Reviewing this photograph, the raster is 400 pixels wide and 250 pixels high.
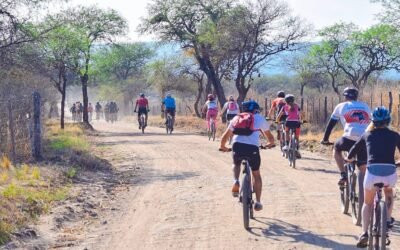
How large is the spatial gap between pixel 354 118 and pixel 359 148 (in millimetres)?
1857

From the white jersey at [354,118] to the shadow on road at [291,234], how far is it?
1.59 m

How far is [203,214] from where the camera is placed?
33.4 feet

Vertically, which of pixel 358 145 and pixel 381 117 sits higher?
pixel 381 117

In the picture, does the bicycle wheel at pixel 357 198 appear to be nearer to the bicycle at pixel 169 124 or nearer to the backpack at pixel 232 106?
the backpack at pixel 232 106

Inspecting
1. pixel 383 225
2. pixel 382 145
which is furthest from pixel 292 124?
pixel 383 225

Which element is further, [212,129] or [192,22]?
[192,22]

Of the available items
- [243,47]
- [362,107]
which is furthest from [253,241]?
[243,47]

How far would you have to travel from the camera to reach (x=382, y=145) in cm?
716

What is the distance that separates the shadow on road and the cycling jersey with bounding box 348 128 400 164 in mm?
1396

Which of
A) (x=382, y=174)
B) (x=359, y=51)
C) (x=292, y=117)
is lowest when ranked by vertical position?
(x=382, y=174)

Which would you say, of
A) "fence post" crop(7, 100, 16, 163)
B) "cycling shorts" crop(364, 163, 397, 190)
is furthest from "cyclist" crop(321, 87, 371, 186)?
"fence post" crop(7, 100, 16, 163)

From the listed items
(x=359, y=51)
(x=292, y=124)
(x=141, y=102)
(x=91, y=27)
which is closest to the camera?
(x=292, y=124)

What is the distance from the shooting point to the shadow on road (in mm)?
8156

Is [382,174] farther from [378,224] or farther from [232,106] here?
[232,106]
